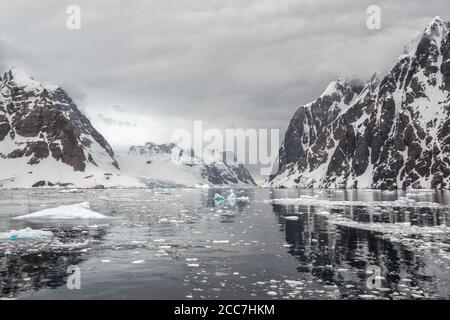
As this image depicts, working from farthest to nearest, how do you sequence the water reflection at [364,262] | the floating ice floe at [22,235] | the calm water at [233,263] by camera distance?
1. the floating ice floe at [22,235]
2. the water reflection at [364,262]
3. the calm water at [233,263]

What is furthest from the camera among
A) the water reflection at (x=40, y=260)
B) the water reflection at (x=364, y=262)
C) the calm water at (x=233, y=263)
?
the water reflection at (x=40, y=260)

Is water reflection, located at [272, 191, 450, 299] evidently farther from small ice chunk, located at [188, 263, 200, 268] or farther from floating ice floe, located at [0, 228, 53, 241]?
floating ice floe, located at [0, 228, 53, 241]

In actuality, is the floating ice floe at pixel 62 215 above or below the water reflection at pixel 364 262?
above

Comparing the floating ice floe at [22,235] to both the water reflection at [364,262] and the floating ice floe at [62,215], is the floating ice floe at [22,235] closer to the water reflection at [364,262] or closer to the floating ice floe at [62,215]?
the floating ice floe at [62,215]

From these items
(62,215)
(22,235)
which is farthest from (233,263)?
(62,215)

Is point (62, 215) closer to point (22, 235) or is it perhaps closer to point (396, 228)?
point (22, 235)

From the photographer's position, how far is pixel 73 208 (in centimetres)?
5553

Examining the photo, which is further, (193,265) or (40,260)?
(40,260)

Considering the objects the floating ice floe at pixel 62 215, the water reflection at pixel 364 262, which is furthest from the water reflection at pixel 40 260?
the floating ice floe at pixel 62 215

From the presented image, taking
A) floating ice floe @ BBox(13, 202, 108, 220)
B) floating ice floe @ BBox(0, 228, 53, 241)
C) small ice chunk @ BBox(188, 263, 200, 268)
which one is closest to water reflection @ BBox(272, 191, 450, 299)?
small ice chunk @ BBox(188, 263, 200, 268)

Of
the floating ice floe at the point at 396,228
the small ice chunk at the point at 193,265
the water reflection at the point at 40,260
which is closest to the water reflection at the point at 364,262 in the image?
the floating ice floe at the point at 396,228

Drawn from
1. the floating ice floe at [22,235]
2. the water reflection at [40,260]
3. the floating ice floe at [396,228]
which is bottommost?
the floating ice floe at [396,228]

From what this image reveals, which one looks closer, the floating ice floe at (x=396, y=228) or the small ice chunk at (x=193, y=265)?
the small ice chunk at (x=193, y=265)
